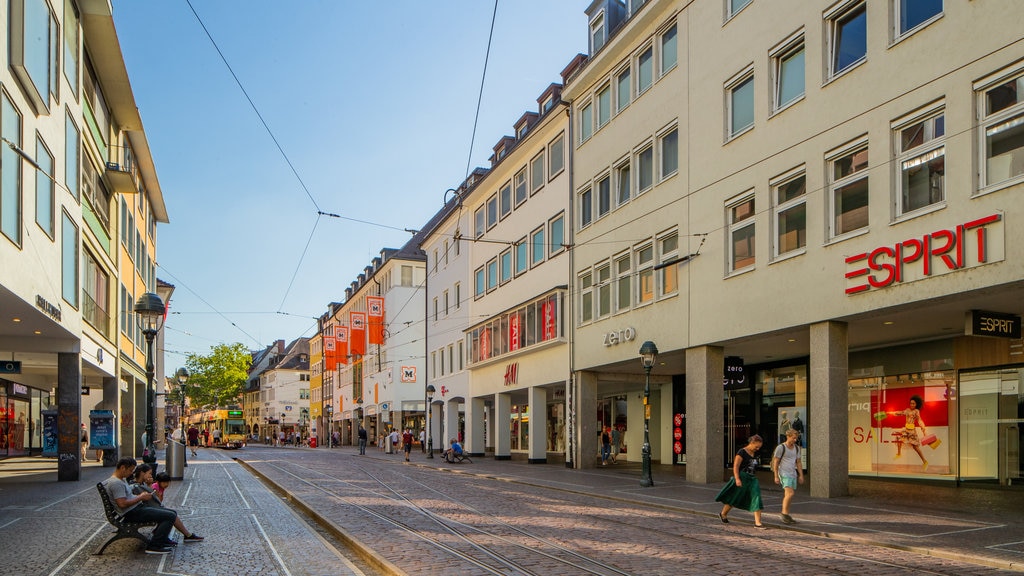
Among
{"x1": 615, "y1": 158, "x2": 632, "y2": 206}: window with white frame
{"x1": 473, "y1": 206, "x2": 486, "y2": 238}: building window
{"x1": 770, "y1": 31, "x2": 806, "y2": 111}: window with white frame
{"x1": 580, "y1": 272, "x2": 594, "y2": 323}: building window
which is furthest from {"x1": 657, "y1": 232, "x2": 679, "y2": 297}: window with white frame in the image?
{"x1": 473, "y1": 206, "x2": 486, "y2": 238}: building window

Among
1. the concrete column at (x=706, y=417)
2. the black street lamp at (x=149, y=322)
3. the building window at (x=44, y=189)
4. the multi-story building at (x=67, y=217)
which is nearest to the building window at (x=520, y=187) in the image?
the multi-story building at (x=67, y=217)

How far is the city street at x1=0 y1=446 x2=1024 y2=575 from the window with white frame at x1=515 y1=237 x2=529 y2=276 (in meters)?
16.7

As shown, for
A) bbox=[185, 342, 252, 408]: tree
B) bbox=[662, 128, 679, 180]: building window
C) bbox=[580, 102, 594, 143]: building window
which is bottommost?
bbox=[185, 342, 252, 408]: tree

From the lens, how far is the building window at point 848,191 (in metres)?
18.0

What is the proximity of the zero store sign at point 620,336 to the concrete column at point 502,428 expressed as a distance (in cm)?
1283

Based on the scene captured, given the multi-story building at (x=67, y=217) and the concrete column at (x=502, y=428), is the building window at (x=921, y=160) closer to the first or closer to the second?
the multi-story building at (x=67, y=217)

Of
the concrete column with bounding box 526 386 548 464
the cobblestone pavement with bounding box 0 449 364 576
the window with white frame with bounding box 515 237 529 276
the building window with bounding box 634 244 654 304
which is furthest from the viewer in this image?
the window with white frame with bounding box 515 237 529 276

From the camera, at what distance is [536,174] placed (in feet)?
124

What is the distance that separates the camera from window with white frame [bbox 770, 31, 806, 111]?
66.6 feet

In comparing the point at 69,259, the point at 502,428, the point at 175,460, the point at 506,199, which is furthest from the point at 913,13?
the point at 502,428

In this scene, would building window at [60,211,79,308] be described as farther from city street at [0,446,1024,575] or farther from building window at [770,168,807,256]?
building window at [770,168,807,256]

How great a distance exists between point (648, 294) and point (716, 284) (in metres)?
4.24

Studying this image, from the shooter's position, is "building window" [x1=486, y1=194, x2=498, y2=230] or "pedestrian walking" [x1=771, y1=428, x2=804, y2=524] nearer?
"pedestrian walking" [x1=771, y1=428, x2=804, y2=524]

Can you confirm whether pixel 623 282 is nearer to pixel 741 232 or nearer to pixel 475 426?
pixel 741 232
